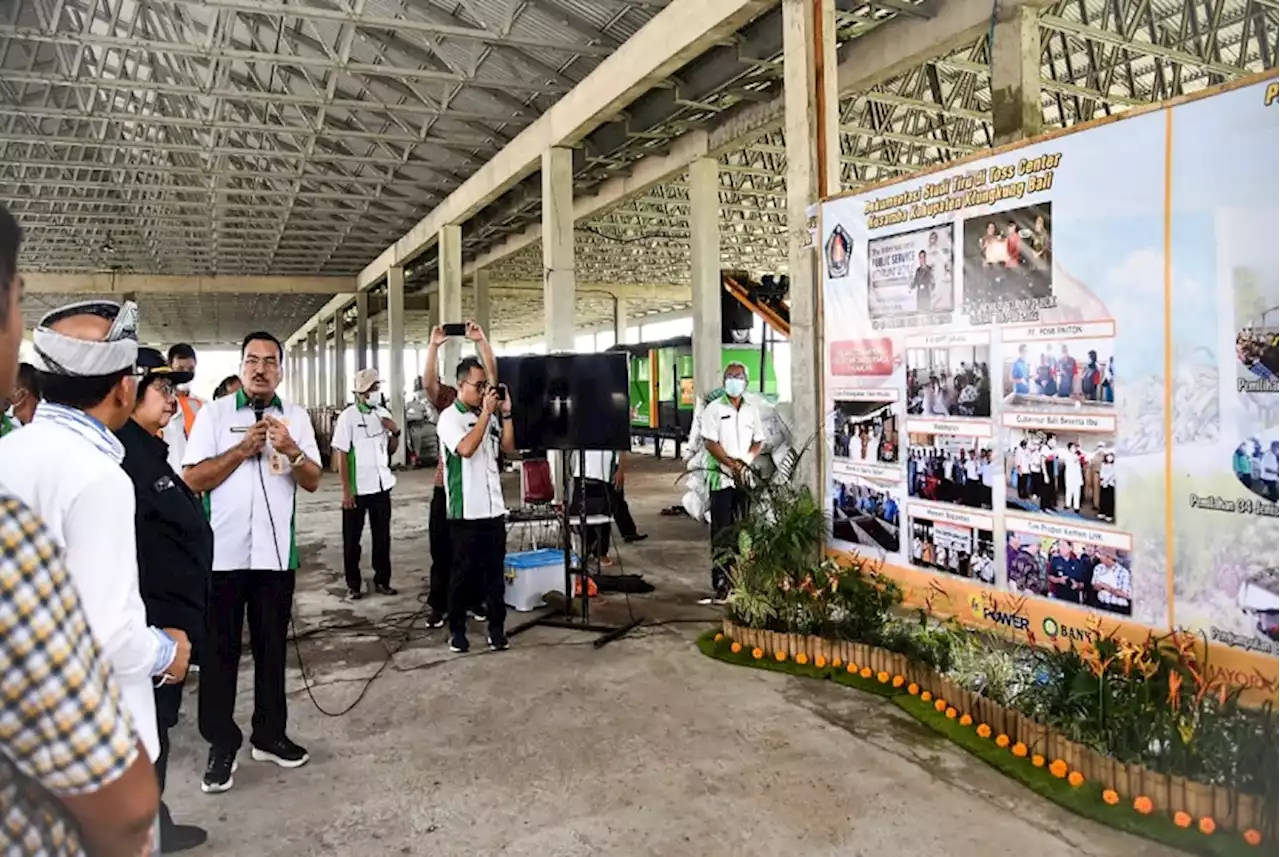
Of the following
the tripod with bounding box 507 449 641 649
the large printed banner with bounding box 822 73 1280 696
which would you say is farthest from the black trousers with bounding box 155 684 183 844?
the large printed banner with bounding box 822 73 1280 696

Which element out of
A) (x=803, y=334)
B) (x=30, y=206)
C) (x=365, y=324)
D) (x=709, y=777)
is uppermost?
(x=30, y=206)

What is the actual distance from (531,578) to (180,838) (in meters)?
3.20

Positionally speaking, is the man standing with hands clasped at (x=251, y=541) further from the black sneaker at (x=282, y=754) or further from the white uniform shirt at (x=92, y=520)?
the white uniform shirt at (x=92, y=520)

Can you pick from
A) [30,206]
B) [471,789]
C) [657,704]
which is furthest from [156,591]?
[30,206]

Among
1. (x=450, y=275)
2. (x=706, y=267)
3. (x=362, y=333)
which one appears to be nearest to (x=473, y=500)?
(x=706, y=267)

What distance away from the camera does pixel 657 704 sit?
4.04m

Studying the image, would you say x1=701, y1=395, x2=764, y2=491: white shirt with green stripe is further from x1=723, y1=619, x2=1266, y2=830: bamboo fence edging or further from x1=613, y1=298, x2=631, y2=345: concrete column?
x1=613, y1=298, x2=631, y2=345: concrete column

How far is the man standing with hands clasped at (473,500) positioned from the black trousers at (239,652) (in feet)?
4.30

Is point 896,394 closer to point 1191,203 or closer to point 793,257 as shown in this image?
point 793,257

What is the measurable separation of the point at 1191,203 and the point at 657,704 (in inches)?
115

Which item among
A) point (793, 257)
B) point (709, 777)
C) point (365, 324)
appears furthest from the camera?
point (365, 324)

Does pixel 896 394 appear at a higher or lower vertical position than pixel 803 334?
lower

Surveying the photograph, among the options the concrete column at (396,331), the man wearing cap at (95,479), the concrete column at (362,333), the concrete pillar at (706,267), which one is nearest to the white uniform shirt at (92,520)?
the man wearing cap at (95,479)

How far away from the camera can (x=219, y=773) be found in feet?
10.6
